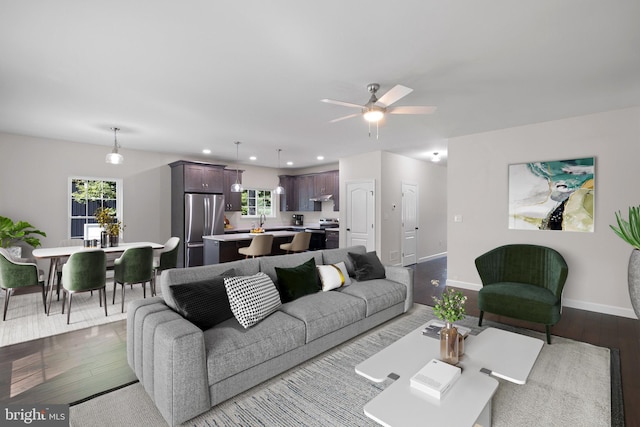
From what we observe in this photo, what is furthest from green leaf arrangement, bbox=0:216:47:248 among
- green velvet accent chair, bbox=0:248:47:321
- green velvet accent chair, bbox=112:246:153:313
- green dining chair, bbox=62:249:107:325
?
green velvet accent chair, bbox=112:246:153:313

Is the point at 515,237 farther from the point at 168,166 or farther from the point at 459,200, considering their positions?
the point at 168,166

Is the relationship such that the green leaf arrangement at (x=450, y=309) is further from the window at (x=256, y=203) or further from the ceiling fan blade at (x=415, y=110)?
the window at (x=256, y=203)

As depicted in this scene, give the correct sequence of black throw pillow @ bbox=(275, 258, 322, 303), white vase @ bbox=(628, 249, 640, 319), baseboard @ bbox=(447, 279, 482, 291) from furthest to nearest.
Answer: baseboard @ bbox=(447, 279, 482, 291)
black throw pillow @ bbox=(275, 258, 322, 303)
white vase @ bbox=(628, 249, 640, 319)

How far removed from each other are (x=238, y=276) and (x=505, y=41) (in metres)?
3.00

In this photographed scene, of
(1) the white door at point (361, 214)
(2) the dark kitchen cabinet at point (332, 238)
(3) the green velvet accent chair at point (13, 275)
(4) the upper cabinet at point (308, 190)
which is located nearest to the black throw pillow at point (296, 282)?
(3) the green velvet accent chair at point (13, 275)

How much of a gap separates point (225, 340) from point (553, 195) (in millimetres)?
4761

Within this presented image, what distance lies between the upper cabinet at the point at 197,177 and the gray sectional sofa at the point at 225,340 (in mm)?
4213

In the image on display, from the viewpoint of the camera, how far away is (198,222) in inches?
263

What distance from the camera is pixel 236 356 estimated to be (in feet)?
6.86

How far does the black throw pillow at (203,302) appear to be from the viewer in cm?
228

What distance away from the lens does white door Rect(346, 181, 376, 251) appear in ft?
22.1

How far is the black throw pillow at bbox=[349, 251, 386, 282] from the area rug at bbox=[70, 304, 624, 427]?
1.23 m

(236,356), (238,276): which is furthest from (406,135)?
(236,356)

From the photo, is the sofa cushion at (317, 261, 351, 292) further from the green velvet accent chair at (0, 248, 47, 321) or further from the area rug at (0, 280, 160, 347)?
the green velvet accent chair at (0, 248, 47, 321)
